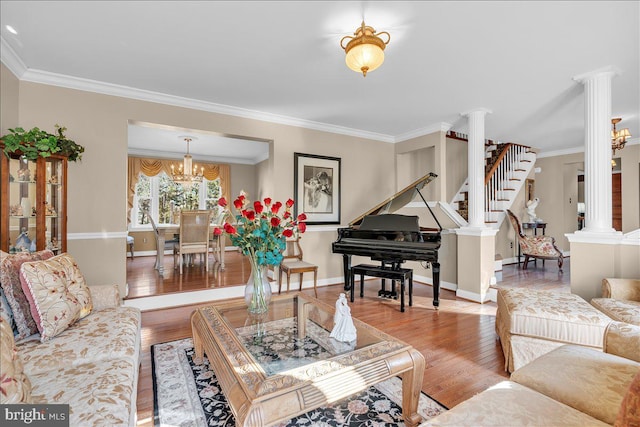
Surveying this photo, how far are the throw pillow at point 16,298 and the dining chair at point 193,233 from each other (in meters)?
3.21

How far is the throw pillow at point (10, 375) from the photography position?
0.90 m

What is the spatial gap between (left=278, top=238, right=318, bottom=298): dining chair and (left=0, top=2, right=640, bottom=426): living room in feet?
0.84

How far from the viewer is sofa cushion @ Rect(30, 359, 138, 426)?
1.13 metres

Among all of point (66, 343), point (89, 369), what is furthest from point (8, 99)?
point (89, 369)

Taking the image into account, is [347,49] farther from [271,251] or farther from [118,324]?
[118,324]

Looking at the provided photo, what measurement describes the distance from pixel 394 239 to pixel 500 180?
3.68 m

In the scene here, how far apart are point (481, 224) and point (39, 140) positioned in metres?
5.10

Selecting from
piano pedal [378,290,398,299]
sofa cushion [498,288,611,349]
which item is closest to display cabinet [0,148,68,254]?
piano pedal [378,290,398,299]

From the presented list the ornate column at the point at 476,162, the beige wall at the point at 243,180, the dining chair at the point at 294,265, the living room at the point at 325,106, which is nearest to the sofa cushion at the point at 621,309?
the living room at the point at 325,106

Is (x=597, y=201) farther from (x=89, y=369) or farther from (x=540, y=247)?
(x=89, y=369)

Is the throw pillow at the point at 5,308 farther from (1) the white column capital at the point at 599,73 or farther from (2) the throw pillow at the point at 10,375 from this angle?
(1) the white column capital at the point at 599,73

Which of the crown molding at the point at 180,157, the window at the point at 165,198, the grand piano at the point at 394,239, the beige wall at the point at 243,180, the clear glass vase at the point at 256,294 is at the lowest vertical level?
the clear glass vase at the point at 256,294

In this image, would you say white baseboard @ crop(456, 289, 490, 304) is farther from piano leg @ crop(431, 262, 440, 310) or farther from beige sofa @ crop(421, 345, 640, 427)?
beige sofa @ crop(421, 345, 640, 427)

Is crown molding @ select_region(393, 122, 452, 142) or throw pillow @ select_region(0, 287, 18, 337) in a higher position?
crown molding @ select_region(393, 122, 452, 142)
